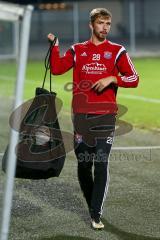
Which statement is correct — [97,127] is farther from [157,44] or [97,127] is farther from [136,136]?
[157,44]

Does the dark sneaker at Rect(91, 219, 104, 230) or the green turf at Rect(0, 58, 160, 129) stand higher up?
the dark sneaker at Rect(91, 219, 104, 230)

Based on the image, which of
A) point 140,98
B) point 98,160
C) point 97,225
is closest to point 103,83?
point 98,160

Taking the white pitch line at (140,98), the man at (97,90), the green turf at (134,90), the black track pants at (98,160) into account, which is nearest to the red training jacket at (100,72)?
Result: the man at (97,90)

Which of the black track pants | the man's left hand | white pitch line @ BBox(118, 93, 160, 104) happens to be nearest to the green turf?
white pitch line @ BBox(118, 93, 160, 104)

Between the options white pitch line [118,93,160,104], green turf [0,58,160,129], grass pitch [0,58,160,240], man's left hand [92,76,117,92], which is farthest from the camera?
white pitch line [118,93,160,104]

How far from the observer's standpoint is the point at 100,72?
6066 millimetres

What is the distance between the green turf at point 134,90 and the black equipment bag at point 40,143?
2.23 meters

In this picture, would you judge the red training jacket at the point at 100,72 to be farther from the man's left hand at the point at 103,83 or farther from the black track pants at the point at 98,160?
the black track pants at the point at 98,160

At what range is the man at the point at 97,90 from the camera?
6.06 metres

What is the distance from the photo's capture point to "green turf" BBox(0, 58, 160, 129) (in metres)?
14.0

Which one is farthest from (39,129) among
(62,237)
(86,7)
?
(86,7)

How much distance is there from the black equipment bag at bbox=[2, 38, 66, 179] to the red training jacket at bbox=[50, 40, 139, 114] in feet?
1.04

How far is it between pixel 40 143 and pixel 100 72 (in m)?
0.84

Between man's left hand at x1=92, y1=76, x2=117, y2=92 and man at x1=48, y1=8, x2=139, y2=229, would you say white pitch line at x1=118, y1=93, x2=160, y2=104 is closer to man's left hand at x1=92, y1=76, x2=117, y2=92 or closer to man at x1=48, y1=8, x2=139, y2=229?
man at x1=48, y1=8, x2=139, y2=229
